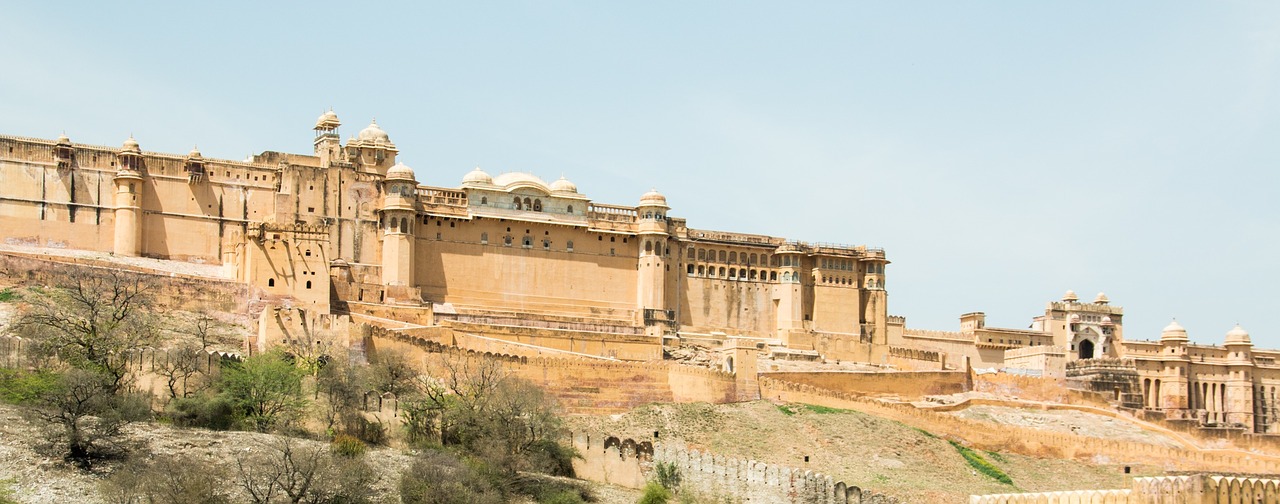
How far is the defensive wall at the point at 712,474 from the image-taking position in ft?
155

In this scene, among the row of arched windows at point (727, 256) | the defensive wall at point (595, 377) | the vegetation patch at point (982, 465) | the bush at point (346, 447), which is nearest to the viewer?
the bush at point (346, 447)

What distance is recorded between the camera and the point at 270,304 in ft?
182

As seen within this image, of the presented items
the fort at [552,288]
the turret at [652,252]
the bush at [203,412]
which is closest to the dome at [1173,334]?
the fort at [552,288]

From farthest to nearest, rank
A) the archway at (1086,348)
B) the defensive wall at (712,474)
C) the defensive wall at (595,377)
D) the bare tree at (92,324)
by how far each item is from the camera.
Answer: the archway at (1086,348), the defensive wall at (595,377), the defensive wall at (712,474), the bare tree at (92,324)

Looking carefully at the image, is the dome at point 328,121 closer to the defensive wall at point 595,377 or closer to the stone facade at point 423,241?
the stone facade at point 423,241

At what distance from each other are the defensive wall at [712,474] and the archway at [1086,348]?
38520mm

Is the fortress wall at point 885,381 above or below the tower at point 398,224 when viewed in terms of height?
below

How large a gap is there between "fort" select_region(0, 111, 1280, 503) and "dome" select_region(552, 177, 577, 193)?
9 centimetres

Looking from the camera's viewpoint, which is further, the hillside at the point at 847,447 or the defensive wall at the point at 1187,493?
the hillside at the point at 847,447

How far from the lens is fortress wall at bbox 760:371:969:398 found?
6228 centimetres

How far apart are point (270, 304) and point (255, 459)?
15.4m

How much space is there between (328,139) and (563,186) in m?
10.1

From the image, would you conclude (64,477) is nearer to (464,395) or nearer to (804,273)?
(464,395)

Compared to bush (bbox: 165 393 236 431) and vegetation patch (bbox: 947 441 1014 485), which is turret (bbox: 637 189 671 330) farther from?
bush (bbox: 165 393 236 431)
